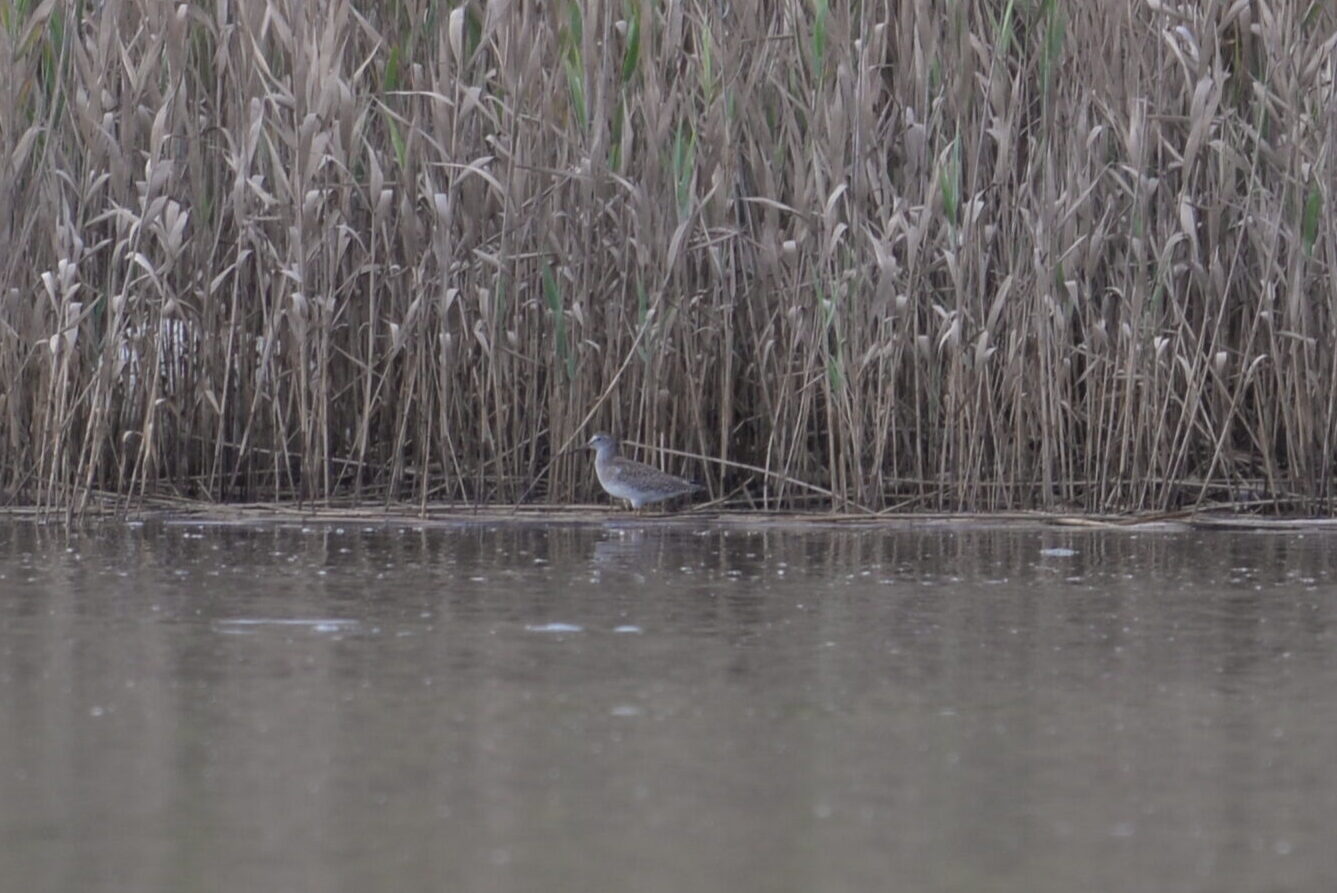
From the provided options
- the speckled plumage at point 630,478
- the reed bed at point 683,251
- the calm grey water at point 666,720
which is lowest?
the calm grey water at point 666,720

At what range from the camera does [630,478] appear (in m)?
8.36

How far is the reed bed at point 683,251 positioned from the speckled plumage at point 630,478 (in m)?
0.22

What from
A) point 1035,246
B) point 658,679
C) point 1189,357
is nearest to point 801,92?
point 1035,246

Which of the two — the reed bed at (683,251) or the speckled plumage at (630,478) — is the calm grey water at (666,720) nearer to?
the speckled plumage at (630,478)

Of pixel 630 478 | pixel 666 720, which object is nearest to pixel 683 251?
pixel 630 478

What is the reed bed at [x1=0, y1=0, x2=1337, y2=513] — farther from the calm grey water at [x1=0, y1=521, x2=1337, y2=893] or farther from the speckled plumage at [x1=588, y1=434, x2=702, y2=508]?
the calm grey water at [x1=0, y1=521, x2=1337, y2=893]

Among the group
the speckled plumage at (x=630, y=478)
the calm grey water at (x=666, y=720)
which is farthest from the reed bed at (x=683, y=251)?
the calm grey water at (x=666, y=720)

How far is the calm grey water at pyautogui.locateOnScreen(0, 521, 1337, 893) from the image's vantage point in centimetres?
345

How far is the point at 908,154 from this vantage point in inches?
339

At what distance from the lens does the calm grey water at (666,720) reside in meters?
3.45

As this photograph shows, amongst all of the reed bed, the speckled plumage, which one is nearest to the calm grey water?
the speckled plumage

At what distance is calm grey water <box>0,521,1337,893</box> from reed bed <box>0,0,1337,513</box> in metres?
1.08

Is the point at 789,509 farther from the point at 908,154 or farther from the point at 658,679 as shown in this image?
the point at 658,679

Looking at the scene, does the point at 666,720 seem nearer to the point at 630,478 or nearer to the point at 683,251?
the point at 630,478
